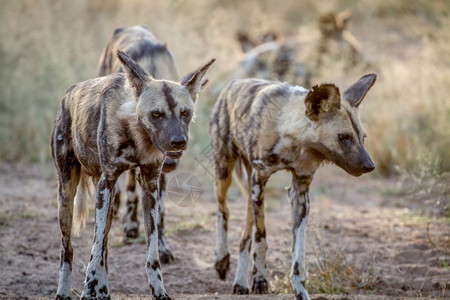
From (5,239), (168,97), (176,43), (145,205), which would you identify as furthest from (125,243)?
(176,43)

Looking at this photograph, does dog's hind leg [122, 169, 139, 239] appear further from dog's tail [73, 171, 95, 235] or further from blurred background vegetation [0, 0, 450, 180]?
blurred background vegetation [0, 0, 450, 180]

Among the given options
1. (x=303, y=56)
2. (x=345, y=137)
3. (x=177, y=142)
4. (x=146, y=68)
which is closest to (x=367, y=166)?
(x=345, y=137)

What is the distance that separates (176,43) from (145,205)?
16.5ft

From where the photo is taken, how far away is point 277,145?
14.6ft

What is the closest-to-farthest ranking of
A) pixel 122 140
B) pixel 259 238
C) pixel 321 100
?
pixel 122 140
pixel 321 100
pixel 259 238

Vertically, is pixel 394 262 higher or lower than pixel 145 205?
lower

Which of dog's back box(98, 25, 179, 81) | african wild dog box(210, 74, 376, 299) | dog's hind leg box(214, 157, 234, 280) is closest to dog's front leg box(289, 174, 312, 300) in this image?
african wild dog box(210, 74, 376, 299)

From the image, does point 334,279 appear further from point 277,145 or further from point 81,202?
point 81,202

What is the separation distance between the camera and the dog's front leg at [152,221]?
3771 mm

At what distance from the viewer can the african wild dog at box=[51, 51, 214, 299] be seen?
356 centimetres

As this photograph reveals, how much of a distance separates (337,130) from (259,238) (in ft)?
3.08

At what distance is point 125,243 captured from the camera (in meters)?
5.67

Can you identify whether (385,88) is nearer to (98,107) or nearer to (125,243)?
(125,243)

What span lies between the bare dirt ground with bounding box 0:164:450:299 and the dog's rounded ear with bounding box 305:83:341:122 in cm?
87
